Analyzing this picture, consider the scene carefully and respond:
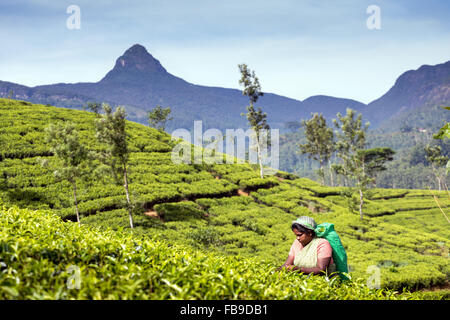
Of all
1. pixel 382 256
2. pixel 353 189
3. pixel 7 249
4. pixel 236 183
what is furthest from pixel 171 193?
pixel 7 249

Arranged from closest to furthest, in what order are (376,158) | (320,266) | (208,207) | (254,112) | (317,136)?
1. (320,266)
2. (208,207)
3. (254,112)
4. (317,136)
5. (376,158)

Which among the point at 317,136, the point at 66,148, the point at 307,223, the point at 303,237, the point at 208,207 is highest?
the point at 317,136

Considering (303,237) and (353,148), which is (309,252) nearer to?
(303,237)

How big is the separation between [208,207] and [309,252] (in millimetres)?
23864

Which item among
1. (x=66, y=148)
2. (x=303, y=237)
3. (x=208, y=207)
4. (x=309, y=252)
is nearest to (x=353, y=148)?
(x=208, y=207)

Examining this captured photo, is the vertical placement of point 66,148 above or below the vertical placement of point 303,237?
above

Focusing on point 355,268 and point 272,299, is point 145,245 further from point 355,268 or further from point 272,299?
point 355,268

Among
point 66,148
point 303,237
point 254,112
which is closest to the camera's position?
point 303,237

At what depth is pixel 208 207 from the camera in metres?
28.6

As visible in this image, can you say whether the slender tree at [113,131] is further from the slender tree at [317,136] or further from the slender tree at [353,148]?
the slender tree at [317,136]

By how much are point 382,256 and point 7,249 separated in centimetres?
2500

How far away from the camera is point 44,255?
2799 mm
